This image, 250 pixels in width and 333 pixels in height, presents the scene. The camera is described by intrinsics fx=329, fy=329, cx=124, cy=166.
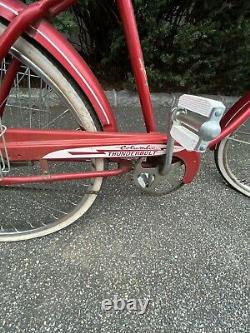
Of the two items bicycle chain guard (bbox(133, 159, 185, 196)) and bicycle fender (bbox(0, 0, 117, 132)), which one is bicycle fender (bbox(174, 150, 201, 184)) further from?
bicycle fender (bbox(0, 0, 117, 132))

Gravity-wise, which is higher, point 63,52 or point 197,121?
point 63,52

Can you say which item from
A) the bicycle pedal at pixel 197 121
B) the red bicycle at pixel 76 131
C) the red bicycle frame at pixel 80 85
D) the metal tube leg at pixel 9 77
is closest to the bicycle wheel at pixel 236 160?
the red bicycle at pixel 76 131

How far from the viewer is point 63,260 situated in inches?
48.0

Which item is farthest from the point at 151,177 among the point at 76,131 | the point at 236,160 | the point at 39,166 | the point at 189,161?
the point at 236,160

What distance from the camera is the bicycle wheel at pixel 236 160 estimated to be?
1451mm

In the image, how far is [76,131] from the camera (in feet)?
3.36

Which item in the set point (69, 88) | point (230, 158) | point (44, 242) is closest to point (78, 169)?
point (44, 242)

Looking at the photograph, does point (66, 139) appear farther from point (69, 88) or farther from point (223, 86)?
point (223, 86)

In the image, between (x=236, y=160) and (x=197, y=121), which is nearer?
(x=197, y=121)

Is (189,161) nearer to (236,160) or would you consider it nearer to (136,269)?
(136,269)

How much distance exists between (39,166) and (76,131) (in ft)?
1.37

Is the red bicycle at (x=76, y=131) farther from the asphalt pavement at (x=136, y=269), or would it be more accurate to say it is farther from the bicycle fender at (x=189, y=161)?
the asphalt pavement at (x=136, y=269)

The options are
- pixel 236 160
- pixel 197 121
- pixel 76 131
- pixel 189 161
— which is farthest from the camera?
pixel 236 160

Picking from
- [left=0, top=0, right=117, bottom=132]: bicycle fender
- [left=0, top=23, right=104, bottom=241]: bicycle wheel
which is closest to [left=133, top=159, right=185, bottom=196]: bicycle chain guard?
[left=0, top=23, right=104, bottom=241]: bicycle wheel
